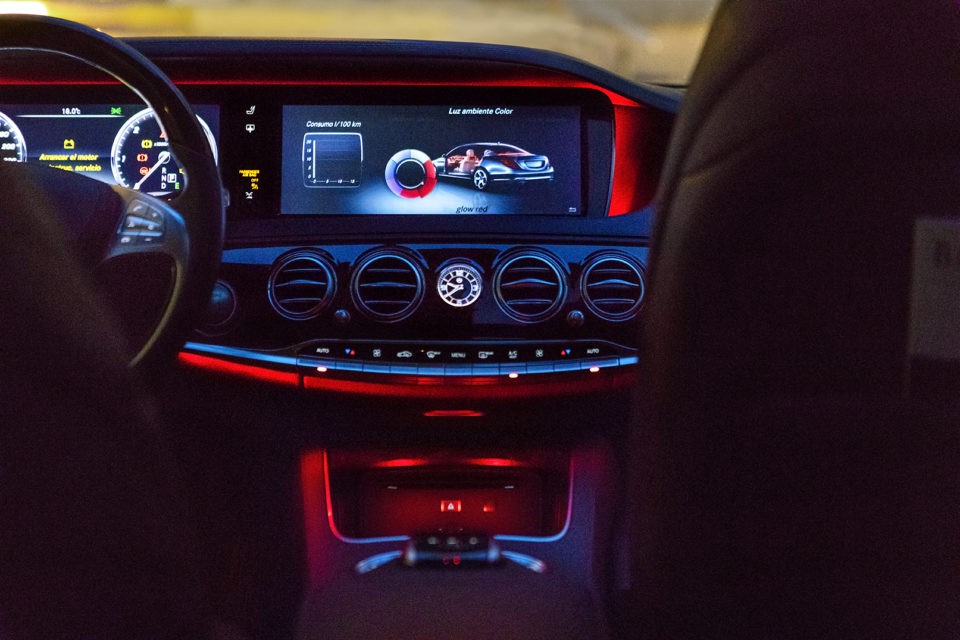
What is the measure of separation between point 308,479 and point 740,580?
6.42 ft

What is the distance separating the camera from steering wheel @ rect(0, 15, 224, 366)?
161 cm

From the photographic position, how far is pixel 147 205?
1.73m

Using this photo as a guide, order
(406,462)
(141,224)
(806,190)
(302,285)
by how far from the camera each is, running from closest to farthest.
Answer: (806,190) < (141,224) < (302,285) < (406,462)

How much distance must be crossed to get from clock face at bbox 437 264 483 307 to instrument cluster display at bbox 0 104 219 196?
2.64ft

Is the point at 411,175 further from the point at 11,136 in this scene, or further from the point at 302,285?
the point at 11,136

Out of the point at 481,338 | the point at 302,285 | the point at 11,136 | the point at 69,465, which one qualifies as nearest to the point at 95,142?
the point at 11,136

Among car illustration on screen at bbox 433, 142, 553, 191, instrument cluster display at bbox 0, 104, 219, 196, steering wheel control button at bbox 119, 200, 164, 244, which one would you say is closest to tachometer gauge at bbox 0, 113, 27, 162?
instrument cluster display at bbox 0, 104, 219, 196

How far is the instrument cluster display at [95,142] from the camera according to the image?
286cm

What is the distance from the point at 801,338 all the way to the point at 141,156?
90.4 inches

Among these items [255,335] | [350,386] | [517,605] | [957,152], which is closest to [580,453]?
[517,605]

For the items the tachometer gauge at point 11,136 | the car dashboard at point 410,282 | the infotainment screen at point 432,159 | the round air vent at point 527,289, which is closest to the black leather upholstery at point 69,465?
the car dashboard at point 410,282

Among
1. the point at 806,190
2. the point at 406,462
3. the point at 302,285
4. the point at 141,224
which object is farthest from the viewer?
the point at 406,462

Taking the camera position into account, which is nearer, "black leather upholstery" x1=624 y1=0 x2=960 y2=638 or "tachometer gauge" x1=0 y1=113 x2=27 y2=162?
"black leather upholstery" x1=624 y1=0 x2=960 y2=638

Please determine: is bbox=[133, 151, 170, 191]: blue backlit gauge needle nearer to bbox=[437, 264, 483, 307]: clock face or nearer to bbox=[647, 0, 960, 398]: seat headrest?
bbox=[437, 264, 483, 307]: clock face
